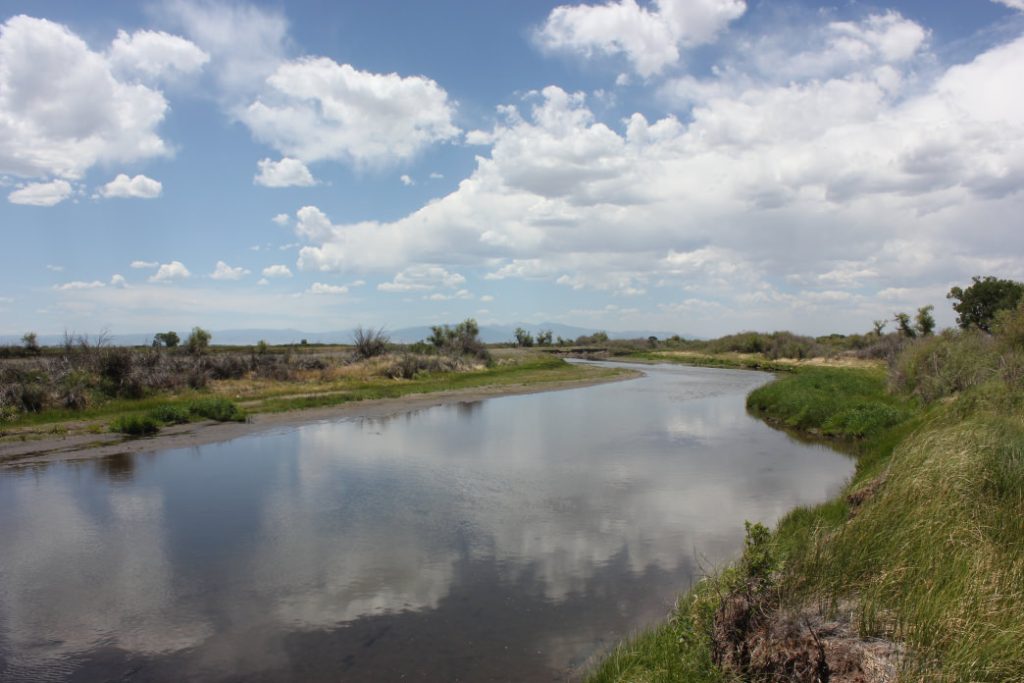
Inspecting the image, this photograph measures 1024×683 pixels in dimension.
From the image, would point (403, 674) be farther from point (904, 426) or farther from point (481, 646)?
point (904, 426)

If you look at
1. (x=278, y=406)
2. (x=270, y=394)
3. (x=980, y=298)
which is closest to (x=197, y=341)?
(x=270, y=394)

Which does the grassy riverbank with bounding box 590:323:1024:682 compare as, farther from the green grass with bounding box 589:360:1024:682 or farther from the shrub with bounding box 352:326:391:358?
the shrub with bounding box 352:326:391:358

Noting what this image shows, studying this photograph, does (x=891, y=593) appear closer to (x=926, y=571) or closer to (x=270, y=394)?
(x=926, y=571)

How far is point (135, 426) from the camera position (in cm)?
2506

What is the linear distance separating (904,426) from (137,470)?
964 inches

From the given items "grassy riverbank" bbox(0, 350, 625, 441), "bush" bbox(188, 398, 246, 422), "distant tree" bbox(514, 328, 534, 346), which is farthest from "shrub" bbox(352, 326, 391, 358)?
"distant tree" bbox(514, 328, 534, 346)

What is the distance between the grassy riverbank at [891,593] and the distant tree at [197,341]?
4563 cm

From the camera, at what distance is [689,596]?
29.4 ft

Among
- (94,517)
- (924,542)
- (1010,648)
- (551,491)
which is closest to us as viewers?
(1010,648)

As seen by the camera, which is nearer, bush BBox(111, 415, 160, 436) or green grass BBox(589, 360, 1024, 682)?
green grass BBox(589, 360, 1024, 682)

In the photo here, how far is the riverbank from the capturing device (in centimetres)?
2262

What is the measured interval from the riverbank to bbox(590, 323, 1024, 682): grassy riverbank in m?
21.9

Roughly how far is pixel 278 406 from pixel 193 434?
7.48 metres

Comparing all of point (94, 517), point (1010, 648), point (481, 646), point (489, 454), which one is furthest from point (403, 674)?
point (489, 454)
